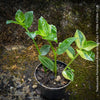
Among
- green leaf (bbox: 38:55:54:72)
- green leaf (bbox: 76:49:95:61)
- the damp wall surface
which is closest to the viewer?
green leaf (bbox: 76:49:95:61)

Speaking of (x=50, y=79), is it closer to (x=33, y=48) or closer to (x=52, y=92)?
(x=52, y=92)

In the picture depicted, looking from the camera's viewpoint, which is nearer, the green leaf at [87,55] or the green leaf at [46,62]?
the green leaf at [87,55]

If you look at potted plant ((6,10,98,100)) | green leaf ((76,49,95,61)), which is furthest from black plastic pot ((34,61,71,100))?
green leaf ((76,49,95,61))

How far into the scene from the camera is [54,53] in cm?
98

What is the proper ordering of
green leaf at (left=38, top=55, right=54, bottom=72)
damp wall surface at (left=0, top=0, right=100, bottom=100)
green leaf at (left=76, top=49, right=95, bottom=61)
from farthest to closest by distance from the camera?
1. damp wall surface at (left=0, top=0, right=100, bottom=100)
2. green leaf at (left=38, top=55, right=54, bottom=72)
3. green leaf at (left=76, top=49, right=95, bottom=61)

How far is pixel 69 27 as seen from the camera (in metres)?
1.62

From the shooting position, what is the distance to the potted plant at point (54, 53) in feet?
2.91

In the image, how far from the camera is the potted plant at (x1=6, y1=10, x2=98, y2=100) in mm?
888

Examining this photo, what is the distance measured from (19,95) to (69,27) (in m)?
0.94

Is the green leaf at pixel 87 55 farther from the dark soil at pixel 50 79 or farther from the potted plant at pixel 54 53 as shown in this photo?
the dark soil at pixel 50 79

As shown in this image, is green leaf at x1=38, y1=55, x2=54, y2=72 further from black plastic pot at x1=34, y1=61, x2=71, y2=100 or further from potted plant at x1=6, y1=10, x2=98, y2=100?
black plastic pot at x1=34, y1=61, x2=71, y2=100

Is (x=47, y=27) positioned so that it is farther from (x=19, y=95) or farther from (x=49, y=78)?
(x=19, y=95)

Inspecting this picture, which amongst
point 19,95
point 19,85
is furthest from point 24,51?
point 19,95

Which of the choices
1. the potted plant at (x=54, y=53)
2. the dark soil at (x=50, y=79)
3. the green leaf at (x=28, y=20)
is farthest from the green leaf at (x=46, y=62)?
the green leaf at (x=28, y=20)
